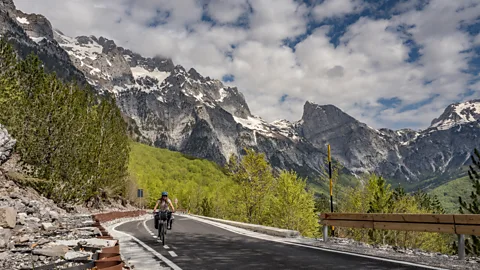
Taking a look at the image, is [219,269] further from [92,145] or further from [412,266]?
[92,145]

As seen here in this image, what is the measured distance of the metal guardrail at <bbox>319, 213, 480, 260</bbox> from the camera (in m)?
9.38

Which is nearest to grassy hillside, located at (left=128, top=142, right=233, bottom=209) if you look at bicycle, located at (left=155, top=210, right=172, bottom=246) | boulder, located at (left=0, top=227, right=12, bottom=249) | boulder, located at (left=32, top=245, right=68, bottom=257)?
bicycle, located at (left=155, top=210, right=172, bottom=246)

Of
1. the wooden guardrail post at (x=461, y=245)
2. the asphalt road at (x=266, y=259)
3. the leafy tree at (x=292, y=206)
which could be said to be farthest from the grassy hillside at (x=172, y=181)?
the wooden guardrail post at (x=461, y=245)

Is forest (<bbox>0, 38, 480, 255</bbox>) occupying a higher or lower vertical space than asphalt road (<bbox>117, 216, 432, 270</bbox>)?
higher

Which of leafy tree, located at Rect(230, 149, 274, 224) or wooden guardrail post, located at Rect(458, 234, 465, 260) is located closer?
wooden guardrail post, located at Rect(458, 234, 465, 260)

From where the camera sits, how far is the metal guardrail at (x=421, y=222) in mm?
9375

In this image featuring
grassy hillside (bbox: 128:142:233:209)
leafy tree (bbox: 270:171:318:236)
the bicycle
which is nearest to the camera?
the bicycle

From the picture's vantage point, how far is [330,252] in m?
11.4

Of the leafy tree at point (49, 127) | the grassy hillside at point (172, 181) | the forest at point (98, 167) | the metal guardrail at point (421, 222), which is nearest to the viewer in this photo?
the metal guardrail at point (421, 222)

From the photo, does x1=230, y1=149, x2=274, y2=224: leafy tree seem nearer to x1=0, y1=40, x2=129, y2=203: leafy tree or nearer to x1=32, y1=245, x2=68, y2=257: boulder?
x1=0, y1=40, x2=129, y2=203: leafy tree

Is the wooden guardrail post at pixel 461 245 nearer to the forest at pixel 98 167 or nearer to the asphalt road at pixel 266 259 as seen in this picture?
the asphalt road at pixel 266 259

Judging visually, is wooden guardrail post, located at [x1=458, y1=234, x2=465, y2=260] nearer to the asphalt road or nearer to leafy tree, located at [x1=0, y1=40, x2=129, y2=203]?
the asphalt road

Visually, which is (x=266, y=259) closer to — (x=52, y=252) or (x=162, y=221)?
(x=52, y=252)

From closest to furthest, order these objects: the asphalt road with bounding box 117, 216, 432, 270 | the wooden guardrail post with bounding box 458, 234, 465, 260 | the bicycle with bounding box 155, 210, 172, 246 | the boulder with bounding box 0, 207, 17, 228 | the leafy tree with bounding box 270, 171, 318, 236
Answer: the asphalt road with bounding box 117, 216, 432, 270, the wooden guardrail post with bounding box 458, 234, 465, 260, the boulder with bounding box 0, 207, 17, 228, the bicycle with bounding box 155, 210, 172, 246, the leafy tree with bounding box 270, 171, 318, 236
